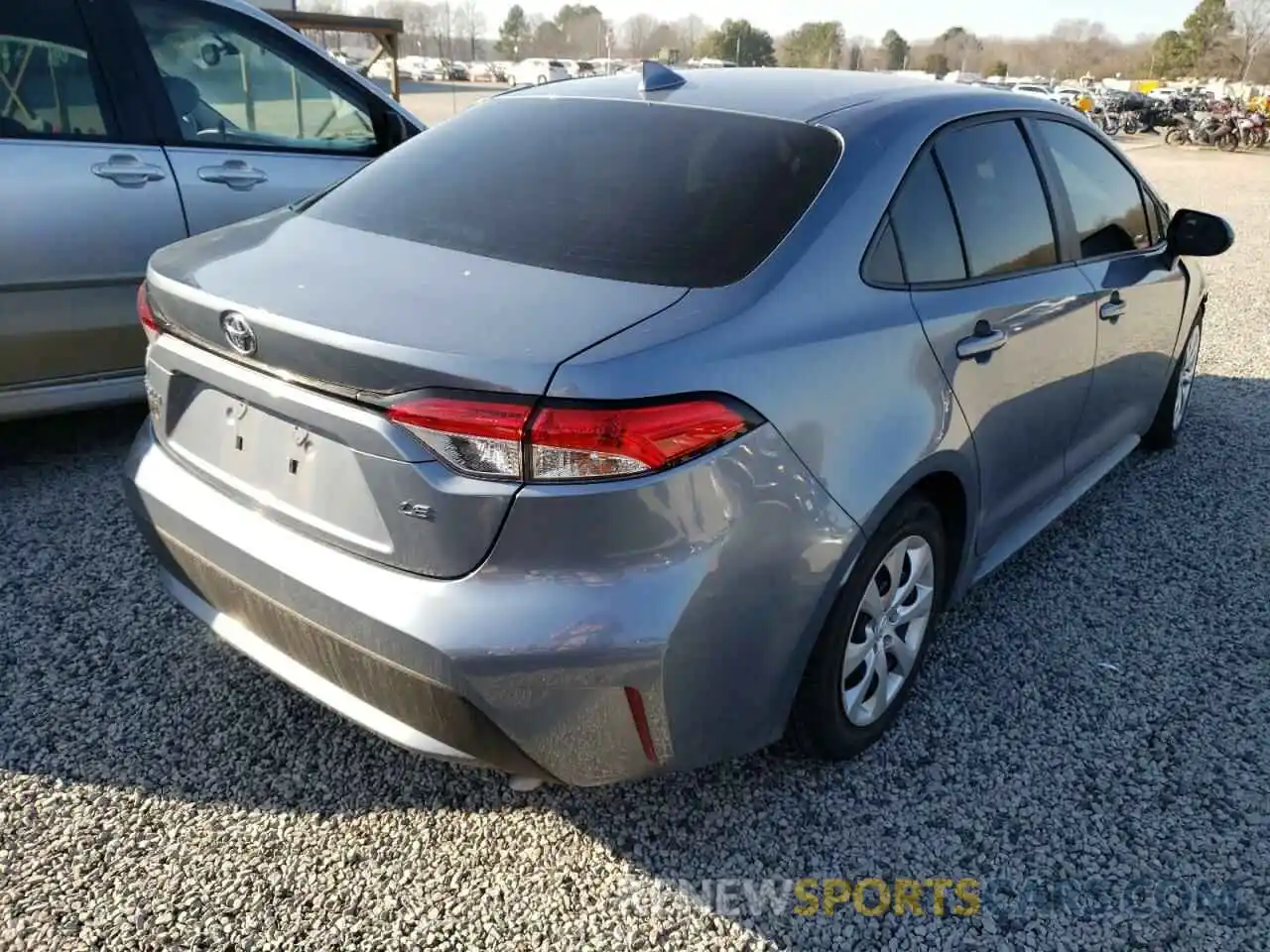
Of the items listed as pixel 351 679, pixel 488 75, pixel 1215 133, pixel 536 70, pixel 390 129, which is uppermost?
pixel 390 129

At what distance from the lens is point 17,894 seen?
212cm

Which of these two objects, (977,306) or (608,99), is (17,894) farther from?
(977,306)

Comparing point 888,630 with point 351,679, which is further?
point 888,630

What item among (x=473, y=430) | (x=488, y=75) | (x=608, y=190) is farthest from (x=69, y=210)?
(x=488, y=75)

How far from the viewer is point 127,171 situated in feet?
12.5

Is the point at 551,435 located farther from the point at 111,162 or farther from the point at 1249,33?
the point at 1249,33

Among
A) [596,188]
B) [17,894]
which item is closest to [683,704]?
[596,188]

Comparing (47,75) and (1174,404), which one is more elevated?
(47,75)

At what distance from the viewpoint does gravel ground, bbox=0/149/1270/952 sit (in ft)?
6.95

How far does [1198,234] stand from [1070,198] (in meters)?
0.95

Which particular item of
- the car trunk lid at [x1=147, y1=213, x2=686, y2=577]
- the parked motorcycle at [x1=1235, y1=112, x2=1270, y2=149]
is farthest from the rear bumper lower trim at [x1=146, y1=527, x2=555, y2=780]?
the parked motorcycle at [x1=1235, y1=112, x2=1270, y2=149]

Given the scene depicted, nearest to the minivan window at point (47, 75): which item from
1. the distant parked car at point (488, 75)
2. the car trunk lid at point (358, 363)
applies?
the car trunk lid at point (358, 363)

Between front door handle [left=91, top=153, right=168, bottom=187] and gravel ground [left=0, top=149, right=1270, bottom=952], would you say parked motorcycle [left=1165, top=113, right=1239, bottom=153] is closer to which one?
gravel ground [left=0, top=149, right=1270, bottom=952]

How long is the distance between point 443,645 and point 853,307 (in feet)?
3.64
